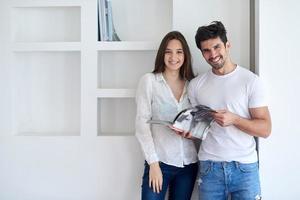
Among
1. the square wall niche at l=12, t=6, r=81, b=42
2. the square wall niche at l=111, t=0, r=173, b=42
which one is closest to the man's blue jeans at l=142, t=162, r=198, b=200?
the square wall niche at l=111, t=0, r=173, b=42

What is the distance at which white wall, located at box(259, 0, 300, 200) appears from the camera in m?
1.94

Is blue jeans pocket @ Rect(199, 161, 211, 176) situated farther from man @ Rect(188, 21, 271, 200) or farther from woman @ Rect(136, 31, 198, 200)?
woman @ Rect(136, 31, 198, 200)

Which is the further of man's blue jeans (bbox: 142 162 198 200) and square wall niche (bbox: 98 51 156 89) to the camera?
square wall niche (bbox: 98 51 156 89)

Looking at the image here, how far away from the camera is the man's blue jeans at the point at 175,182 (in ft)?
6.19

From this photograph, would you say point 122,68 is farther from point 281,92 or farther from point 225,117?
point 281,92

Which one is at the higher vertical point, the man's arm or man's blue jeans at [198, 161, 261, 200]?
the man's arm

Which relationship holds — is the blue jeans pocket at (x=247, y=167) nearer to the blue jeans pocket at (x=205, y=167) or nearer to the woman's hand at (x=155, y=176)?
the blue jeans pocket at (x=205, y=167)

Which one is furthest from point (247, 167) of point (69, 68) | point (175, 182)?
point (69, 68)

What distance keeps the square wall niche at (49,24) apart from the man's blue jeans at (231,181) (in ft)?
4.32

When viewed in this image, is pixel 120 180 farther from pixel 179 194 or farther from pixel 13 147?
pixel 13 147

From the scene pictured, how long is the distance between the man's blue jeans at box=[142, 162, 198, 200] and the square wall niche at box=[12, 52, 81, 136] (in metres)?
0.75

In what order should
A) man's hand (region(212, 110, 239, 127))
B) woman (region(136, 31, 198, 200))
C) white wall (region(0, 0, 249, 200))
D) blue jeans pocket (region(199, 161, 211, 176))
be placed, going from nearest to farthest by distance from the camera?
man's hand (region(212, 110, 239, 127)) < blue jeans pocket (region(199, 161, 211, 176)) < woman (region(136, 31, 198, 200)) < white wall (region(0, 0, 249, 200))

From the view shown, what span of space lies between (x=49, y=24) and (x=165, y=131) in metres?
1.18

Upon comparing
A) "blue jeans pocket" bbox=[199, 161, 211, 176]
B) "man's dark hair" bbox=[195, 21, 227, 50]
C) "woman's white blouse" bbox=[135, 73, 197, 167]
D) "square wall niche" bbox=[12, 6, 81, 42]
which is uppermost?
"square wall niche" bbox=[12, 6, 81, 42]
